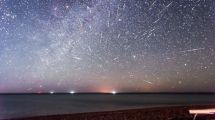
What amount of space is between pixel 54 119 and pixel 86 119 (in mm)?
2790

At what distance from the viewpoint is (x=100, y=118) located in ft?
85.7

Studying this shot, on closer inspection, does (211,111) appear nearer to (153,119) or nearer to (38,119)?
(153,119)

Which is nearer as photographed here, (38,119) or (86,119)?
(86,119)

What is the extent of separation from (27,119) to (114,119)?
350 inches

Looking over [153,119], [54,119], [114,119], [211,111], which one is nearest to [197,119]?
[211,111]

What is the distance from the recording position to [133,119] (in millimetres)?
24094

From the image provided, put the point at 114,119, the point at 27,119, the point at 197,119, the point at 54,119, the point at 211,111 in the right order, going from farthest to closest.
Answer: the point at 27,119 → the point at 54,119 → the point at 114,119 → the point at 197,119 → the point at 211,111

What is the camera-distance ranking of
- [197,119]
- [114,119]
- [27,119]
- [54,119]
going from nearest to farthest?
[197,119] → [114,119] → [54,119] → [27,119]

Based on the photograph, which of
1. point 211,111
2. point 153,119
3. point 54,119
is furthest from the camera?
point 54,119

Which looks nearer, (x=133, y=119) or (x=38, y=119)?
(x=133, y=119)

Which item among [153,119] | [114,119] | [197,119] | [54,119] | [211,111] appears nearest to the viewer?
[211,111]

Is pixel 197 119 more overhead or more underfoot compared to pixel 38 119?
more underfoot

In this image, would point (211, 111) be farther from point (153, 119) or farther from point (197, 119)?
point (153, 119)

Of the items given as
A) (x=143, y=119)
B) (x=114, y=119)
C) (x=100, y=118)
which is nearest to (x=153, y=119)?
(x=143, y=119)
